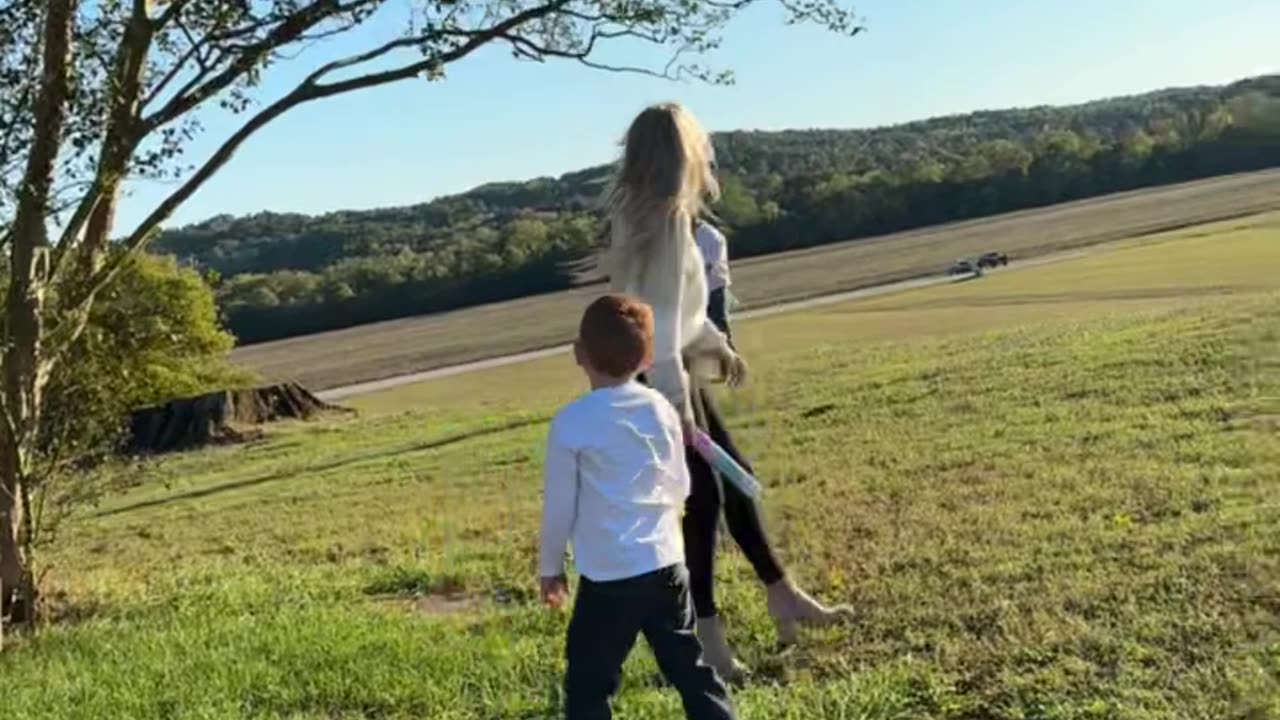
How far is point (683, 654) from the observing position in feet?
14.5

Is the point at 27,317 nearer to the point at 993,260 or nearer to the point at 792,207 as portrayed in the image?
the point at 993,260

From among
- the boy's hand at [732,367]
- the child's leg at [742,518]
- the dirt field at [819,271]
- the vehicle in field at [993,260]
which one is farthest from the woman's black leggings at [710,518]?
the vehicle in field at [993,260]

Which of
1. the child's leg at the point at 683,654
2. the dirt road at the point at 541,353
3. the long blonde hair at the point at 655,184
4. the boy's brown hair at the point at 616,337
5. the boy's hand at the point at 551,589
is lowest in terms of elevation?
the dirt road at the point at 541,353

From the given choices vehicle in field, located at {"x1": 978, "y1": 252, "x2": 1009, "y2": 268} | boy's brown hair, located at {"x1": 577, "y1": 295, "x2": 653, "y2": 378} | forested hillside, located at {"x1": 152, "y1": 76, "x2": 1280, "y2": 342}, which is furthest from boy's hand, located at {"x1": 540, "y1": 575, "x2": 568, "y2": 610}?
forested hillside, located at {"x1": 152, "y1": 76, "x2": 1280, "y2": 342}

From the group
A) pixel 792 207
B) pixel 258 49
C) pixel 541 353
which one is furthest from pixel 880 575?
pixel 792 207

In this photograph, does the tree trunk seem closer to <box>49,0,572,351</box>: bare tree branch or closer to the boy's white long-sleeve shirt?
<box>49,0,572,351</box>: bare tree branch

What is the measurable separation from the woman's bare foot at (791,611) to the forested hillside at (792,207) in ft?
190

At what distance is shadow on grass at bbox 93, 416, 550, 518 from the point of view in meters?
23.6

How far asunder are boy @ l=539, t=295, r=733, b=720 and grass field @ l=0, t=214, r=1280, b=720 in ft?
2.82

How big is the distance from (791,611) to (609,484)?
1.94 m

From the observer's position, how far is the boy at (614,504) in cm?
423

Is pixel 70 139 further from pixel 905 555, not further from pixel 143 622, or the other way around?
pixel 905 555

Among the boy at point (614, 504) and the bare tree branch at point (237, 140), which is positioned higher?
the bare tree branch at point (237, 140)

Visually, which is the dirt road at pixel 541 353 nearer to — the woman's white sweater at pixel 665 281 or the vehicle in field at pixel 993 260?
the vehicle in field at pixel 993 260
